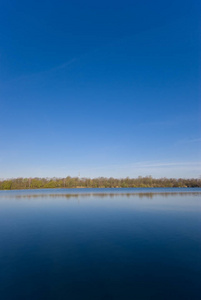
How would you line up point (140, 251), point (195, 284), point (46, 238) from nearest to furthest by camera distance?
1. point (195, 284)
2. point (140, 251)
3. point (46, 238)

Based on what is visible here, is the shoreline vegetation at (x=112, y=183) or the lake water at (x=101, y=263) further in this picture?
the shoreline vegetation at (x=112, y=183)

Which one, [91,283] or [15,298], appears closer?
[15,298]

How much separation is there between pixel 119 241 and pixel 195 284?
478 centimetres

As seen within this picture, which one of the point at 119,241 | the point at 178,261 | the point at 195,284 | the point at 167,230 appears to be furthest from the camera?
the point at 167,230

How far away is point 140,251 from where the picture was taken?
8719mm

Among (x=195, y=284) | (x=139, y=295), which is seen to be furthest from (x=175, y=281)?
(x=139, y=295)

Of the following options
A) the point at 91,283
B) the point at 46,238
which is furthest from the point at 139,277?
the point at 46,238

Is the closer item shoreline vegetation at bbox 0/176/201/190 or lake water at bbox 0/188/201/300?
lake water at bbox 0/188/201/300

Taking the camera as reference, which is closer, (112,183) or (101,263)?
(101,263)

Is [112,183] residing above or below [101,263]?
below

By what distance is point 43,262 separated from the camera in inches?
300

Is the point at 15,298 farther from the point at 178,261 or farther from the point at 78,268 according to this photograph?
the point at 178,261

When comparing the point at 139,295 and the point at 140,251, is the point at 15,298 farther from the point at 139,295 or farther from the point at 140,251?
the point at 140,251

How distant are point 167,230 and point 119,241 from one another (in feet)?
14.3
